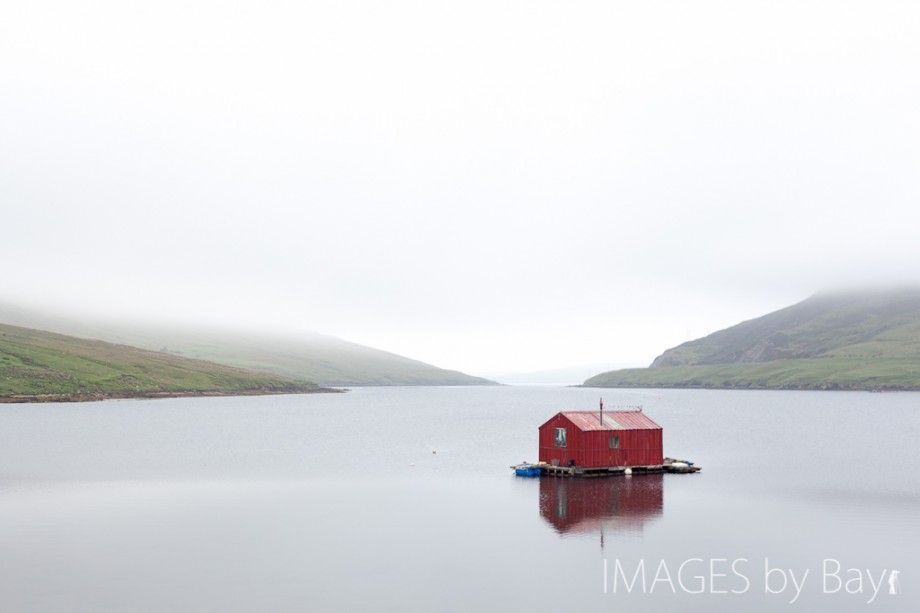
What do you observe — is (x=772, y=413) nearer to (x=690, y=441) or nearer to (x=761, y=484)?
(x=690, y=441)

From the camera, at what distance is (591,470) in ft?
248

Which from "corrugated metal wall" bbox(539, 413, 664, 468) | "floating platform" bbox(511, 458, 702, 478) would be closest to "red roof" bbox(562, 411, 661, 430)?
"corrugated metal wall" bbox(539, 413, 664, 468)

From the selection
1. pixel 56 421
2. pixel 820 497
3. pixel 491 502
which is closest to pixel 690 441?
pixel 820 497

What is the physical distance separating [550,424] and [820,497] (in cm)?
2684

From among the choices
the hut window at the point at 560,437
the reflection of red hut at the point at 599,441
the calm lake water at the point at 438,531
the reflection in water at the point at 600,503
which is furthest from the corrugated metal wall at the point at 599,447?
the calm lake water at the point at 438,531

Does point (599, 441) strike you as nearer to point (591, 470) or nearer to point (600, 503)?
point (591, 470)

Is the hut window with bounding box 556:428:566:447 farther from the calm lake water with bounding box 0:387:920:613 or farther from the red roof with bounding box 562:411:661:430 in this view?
the calm lake water with bounding box 0:387:920:613

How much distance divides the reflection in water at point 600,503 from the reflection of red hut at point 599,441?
2.27m

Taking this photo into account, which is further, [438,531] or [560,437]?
[560,437]

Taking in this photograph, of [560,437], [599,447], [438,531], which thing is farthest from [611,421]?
[438,531]

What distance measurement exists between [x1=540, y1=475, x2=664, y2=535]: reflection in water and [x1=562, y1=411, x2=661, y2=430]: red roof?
535 cm

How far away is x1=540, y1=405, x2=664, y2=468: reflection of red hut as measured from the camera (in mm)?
76188

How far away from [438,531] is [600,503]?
1673 centimetres

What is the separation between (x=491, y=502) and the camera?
6153 cm
